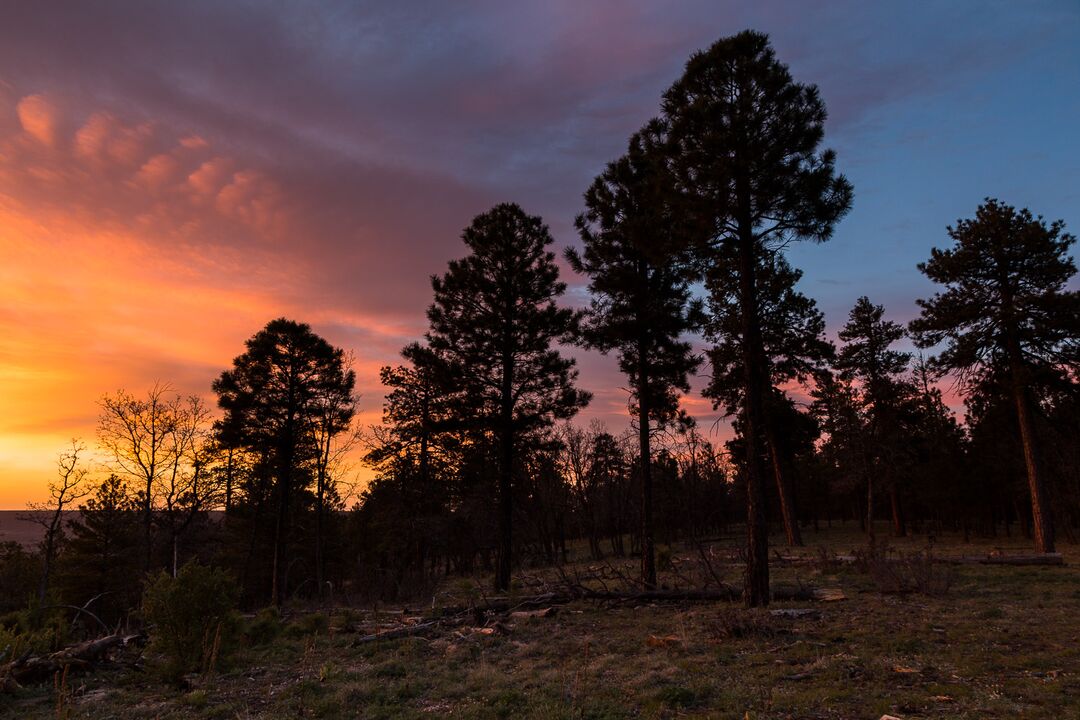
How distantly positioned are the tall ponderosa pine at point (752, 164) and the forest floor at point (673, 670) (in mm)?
3564

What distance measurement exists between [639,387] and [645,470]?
2.94 m

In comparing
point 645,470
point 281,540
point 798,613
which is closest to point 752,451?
point 798,613

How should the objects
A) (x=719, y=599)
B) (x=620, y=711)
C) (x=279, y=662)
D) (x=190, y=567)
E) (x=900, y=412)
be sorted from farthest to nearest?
(x=900, y=412), (x=719, y=599), (x=279, y=662), (x=190, y=567), (x=620, y=711)

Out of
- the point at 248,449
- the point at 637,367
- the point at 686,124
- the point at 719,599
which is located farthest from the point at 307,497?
the point at 686,124

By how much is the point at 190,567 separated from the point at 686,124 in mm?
14583

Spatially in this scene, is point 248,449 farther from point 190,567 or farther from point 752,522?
point 752,522

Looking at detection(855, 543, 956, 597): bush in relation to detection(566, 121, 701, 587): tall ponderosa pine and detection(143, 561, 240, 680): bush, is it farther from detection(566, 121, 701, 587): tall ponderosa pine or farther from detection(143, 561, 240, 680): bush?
detection(143, 561, 240, 680): bush

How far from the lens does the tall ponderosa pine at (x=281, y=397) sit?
26594 millimetres

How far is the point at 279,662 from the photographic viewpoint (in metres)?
11.0

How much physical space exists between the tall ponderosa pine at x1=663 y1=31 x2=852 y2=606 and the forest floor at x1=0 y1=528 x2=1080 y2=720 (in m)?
3.56

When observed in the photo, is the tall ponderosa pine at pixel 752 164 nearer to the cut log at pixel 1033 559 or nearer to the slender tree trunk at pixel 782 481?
the cut log at pixel 1033 559

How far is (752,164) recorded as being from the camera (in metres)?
13.7

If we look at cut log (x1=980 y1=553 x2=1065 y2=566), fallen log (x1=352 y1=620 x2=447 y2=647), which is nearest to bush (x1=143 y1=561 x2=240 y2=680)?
fallen log (x1=352 y1=620 x2=447 y2=647)

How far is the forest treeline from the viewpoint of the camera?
13.9 metres
